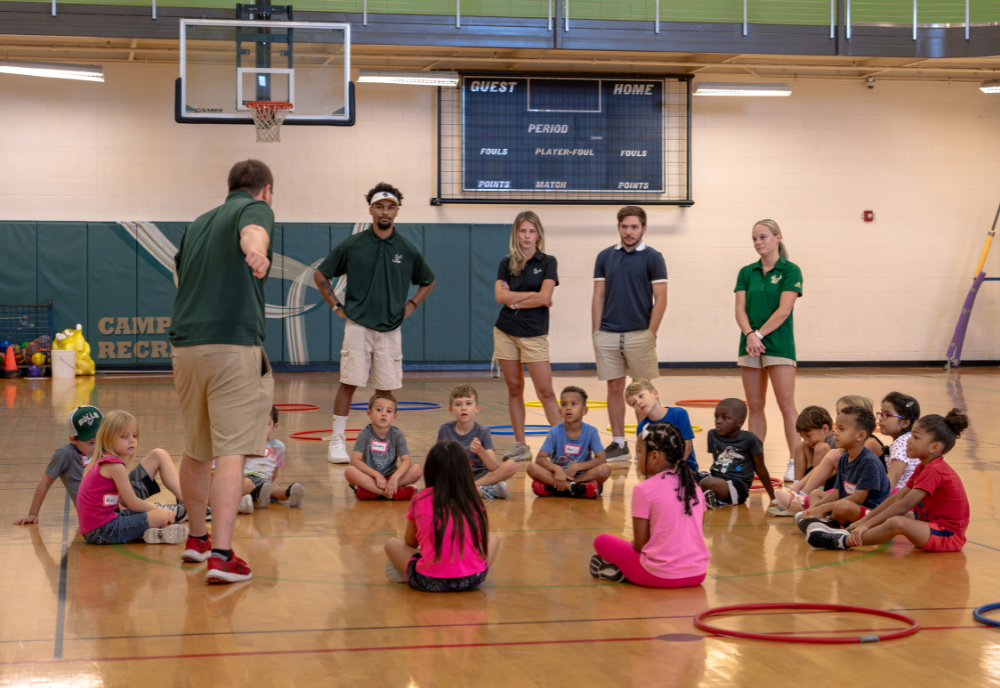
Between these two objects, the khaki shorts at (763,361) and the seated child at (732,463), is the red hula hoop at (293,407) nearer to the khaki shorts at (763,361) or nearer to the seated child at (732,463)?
the khaki shorts at (763,361)

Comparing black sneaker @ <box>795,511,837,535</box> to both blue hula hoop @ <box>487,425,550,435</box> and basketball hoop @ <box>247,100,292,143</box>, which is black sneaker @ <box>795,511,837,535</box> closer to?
blue hula hoop @ <box>487,425,550,435</box>

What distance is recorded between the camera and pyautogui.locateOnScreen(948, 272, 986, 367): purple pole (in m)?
17.1

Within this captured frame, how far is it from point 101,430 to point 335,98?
24.7 feet

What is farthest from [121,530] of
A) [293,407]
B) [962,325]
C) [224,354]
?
[962,325]

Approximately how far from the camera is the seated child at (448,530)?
4031mm

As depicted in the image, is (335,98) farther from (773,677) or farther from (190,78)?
(773,677)

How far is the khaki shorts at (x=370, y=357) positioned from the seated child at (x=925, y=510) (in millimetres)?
3625

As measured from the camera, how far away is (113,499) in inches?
193

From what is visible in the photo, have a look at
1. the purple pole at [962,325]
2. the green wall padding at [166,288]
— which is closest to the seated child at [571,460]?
the green wall padding at [166,288]

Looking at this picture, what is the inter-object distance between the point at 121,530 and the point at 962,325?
1591 centimetres

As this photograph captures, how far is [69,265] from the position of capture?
1514 cm

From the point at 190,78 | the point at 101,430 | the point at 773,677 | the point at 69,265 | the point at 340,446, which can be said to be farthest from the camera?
the point at 69,265

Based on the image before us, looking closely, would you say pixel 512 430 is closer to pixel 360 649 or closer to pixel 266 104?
pixel 266 104

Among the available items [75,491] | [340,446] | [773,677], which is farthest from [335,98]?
[773,677]
